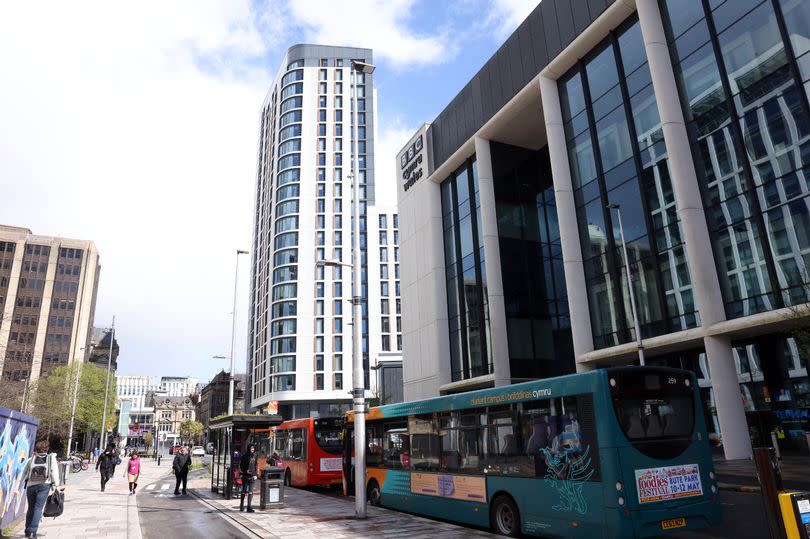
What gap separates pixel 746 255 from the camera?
20203 millimetres

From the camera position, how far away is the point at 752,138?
2002 cm

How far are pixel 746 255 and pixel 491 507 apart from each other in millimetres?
15077

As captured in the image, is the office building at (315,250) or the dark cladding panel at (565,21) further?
the office building at (315,250)

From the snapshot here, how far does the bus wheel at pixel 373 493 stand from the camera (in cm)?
1650

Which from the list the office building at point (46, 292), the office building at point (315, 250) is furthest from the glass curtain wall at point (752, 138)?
the office building at point (46, 292)

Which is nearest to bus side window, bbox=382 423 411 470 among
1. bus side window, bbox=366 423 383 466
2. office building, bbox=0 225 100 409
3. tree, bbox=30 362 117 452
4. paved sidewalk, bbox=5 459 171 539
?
bus side window, bbox=366 423 383 466

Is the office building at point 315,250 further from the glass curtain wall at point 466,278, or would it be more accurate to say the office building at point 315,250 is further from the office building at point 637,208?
the office building at point 637,208

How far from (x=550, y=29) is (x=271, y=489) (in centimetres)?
2623

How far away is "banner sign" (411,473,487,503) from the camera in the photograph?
12101 millimetres

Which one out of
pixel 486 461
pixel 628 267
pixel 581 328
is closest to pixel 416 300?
pixel 581 328

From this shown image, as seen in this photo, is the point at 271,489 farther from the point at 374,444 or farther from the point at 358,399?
the point at 358,399

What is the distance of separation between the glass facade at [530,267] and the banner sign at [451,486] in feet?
59.8

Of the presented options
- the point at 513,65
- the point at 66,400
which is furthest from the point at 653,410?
the point at 66,400

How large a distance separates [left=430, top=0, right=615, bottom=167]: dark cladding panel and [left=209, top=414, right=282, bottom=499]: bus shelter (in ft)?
74.6
